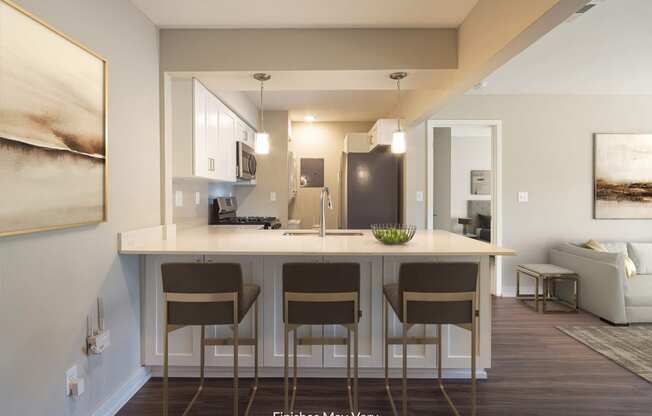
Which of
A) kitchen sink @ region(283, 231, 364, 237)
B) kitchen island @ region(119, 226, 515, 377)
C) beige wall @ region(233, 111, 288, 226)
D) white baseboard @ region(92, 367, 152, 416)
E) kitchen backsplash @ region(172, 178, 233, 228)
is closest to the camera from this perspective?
white baseboard @ region(92, 367, 152, 416)

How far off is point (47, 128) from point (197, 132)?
4.39 ft

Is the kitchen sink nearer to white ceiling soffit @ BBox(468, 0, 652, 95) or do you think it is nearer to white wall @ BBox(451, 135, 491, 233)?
white ceiling soffit @ BBox(468, 0, 652, 95)

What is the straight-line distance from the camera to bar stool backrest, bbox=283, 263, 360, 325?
6.12ft

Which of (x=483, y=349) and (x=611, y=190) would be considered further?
(x=611, y=190)

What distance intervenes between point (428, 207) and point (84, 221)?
11.6 feet

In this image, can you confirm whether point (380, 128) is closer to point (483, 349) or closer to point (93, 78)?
point (483, 349)

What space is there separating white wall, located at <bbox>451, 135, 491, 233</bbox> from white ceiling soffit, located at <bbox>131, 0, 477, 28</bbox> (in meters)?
5.62

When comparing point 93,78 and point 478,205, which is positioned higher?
point 93,78

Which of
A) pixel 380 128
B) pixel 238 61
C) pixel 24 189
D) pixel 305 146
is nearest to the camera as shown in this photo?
pixel 24 189

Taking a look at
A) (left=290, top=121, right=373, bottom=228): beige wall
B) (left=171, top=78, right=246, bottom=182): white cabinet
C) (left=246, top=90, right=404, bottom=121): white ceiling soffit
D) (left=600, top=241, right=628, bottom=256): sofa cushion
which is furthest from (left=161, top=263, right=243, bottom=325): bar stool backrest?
(left=600, top=241, right=628, bottom=256): sofa cushion

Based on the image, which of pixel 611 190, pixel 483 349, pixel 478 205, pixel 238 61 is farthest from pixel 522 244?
pixel 238 61

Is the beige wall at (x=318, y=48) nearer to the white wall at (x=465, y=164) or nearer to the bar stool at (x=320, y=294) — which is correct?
the bar stool at (x=320, y=294)

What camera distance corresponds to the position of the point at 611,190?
14.5 feet

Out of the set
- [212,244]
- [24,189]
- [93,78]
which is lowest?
[212,244]
